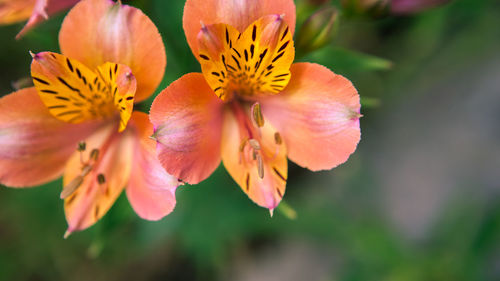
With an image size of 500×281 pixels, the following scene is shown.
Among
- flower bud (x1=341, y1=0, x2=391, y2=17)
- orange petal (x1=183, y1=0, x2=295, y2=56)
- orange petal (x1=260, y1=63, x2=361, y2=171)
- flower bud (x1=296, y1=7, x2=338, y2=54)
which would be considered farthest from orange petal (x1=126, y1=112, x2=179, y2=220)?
flower bud (x1=341, y1=0, x2=391, y2=17)

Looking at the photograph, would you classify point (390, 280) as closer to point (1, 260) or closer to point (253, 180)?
point (253, 180)

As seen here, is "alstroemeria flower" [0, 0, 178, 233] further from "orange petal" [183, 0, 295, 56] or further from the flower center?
the flower center

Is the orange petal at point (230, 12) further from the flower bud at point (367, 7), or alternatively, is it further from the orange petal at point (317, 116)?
the flower bud at point (367, 7)

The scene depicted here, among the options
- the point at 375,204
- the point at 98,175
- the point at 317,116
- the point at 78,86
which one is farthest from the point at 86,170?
the point at 375,204

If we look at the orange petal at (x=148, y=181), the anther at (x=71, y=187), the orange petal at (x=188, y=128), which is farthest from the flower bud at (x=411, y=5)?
the anther at (x=71, y=187)

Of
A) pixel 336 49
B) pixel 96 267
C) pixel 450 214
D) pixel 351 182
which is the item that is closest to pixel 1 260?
pixel 96 267

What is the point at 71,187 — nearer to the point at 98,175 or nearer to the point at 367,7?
the point at 98,175
